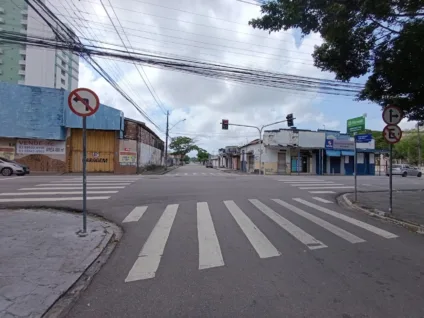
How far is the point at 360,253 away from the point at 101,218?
6.00 meters

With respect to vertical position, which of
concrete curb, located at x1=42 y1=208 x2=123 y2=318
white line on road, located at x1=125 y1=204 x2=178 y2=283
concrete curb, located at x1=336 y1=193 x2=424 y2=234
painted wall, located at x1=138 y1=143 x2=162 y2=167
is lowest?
concrete curb, located at x1=42 y1=208 x2=123 y2=318

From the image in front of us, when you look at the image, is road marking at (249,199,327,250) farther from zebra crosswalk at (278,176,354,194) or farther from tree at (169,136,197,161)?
tree at (169,136,197,161)

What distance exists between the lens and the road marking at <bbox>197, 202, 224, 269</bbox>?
414 cm

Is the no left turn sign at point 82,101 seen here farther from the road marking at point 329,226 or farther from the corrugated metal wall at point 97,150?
the corrugated metal wall at point 97,150

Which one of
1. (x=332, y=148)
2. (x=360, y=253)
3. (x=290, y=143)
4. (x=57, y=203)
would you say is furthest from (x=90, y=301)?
(x=332, y=148)

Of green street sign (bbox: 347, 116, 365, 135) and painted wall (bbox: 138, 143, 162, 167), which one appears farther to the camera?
painted wall (bbox: 138, 143, 162, 167)

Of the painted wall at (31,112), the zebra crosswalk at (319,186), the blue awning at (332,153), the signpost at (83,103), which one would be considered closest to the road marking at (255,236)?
the signpost at (83,103)

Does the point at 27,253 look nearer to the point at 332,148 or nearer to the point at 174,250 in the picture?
the point at 174,250

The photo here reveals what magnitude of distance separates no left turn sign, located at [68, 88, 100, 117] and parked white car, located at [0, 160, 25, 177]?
17784 mm

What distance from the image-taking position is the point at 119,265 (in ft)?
13.5

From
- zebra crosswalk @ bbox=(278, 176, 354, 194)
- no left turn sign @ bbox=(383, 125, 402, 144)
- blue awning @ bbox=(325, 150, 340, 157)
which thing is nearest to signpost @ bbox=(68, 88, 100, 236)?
no left turn sign @ bbox=(383, 125, 402, 144)

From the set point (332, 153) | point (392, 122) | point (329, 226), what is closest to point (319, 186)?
point (392, 122)

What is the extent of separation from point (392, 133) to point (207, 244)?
20.8ft

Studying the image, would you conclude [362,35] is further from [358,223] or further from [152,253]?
[152,253]
